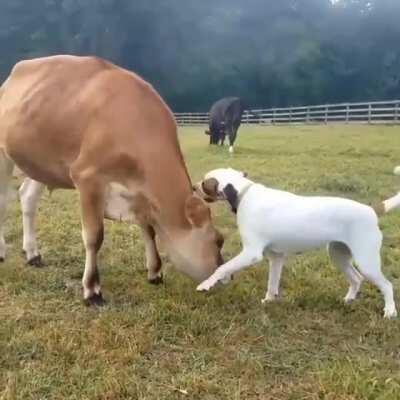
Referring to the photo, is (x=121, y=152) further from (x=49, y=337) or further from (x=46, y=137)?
(x=49, y=337)

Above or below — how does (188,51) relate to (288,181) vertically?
below

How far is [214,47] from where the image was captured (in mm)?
54938

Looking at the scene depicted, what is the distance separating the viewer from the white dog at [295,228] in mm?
4207

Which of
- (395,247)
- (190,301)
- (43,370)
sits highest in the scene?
(43,370)

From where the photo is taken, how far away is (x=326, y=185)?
972 centimetres

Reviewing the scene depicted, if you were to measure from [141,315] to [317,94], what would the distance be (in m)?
48.9

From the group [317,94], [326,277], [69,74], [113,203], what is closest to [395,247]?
[326,277]

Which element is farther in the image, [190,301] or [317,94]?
[317,94]

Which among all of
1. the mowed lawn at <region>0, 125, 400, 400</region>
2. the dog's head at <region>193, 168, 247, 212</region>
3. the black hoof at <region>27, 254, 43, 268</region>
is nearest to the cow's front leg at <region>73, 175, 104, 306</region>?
the mowed lawn at <region>0, 125, 400, 400</region>

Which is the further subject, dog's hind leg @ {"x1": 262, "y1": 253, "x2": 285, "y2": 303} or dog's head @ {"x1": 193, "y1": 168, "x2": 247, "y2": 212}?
dog's hind leg @ {"x1": 262, "y1": 253, "x2": 285, "y2": 303}

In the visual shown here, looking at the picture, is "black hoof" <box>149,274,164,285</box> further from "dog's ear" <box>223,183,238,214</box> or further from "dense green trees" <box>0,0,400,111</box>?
"dense green trees" <box>0,0,400,111</box>

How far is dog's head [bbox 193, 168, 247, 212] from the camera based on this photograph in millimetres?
4477

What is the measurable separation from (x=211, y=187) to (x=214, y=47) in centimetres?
5193

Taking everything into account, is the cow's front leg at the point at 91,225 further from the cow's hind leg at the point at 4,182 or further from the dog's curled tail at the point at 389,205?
the dog's curled tail at the point at 389,205
